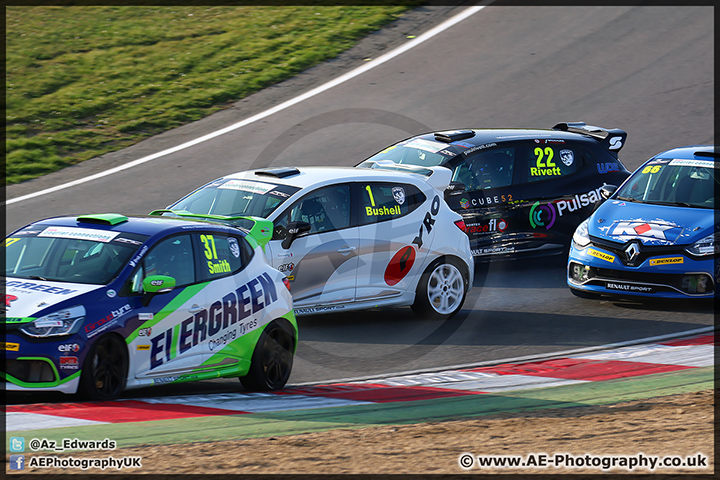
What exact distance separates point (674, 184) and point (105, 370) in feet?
28.0

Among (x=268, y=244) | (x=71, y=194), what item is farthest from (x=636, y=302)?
(x=71, y=194)

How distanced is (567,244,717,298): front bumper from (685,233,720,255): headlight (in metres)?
0.09

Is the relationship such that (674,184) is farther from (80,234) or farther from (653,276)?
(80,234)

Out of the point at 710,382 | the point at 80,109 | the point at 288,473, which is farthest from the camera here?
the point at 80,109

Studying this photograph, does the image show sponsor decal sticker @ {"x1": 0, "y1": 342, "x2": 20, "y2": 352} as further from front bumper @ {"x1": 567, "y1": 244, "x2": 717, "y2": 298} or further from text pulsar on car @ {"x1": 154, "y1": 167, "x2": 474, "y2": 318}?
front bumper @ {"x1": 567, "y1": 244, "x2": 717, "y2": 298}

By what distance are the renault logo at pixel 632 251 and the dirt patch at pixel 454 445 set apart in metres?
4.45

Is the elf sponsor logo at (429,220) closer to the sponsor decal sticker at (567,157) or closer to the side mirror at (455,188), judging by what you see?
the side mirror at (455,188)

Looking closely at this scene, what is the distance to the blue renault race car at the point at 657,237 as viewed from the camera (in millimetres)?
12047

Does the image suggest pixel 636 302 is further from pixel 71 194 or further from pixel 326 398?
pixel 71 194

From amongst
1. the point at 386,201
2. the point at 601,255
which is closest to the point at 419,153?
the point at 386,201

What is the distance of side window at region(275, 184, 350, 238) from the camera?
11.1 m

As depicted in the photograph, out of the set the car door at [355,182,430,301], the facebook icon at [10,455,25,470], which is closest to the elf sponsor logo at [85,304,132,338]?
the facebook icon at [10,455,25,470]

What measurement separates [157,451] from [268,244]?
4.35 metres

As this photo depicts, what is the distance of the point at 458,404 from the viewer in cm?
828
